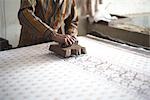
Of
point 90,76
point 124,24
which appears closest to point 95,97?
point 90,76

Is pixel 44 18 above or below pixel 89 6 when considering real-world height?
below

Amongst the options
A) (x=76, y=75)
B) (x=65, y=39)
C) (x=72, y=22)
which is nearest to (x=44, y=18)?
(x=72, y=22)

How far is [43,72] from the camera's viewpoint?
3.60ft

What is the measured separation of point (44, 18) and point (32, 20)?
0.84ft

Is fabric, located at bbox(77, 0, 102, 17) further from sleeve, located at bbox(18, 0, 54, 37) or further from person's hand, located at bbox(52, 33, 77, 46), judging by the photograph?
person's hand, located at bbox(52, 33, 77, 46)

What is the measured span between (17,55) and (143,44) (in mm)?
1107

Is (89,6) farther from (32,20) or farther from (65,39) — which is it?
(65,39)

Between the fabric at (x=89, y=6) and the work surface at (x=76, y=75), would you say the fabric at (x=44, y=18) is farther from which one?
the fabric at (x=89, y=6)

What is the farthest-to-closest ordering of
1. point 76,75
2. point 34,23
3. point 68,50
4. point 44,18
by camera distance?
point 44,18 → point 34,23 → point 68,50 → point 76,75

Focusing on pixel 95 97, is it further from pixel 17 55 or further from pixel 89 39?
pixel 89 39

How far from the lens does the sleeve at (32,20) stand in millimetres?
1368

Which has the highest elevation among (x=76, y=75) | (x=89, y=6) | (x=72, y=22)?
(x=89, y=6)

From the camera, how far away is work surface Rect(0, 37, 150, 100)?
0.88m

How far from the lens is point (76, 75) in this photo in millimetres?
1057
